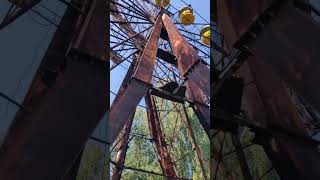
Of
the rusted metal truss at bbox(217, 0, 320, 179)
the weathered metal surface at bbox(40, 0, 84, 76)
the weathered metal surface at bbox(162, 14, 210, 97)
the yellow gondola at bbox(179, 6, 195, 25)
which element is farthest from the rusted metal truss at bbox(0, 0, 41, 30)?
the yellow gondola at bbox(179, 6, 195, 25)

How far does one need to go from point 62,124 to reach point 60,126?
1.0 inches

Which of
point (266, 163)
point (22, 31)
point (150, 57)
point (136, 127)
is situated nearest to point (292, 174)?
point (266, 163)

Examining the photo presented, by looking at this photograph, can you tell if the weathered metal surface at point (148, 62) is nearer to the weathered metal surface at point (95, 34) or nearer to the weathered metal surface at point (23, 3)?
the weathered metal surface at point (23, 3)

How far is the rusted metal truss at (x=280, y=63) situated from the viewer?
12.3ft

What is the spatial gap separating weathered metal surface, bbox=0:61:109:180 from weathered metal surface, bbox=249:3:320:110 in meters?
1.64

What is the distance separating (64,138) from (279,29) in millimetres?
2121

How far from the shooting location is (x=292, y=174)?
474 cm

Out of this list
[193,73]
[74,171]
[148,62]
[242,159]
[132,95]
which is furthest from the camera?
[148,62]

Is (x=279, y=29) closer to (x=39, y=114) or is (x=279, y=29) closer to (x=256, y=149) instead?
(x=39, y=114)

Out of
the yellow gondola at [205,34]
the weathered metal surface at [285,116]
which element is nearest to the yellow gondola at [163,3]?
the yellow gondola at [205,34]

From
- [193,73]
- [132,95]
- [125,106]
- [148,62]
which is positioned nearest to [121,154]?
[148,62]

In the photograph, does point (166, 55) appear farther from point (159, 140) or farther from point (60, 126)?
point (60, 126)

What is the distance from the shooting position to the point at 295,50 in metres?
3.85

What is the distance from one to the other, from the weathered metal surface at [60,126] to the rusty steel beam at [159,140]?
10.3 meters
